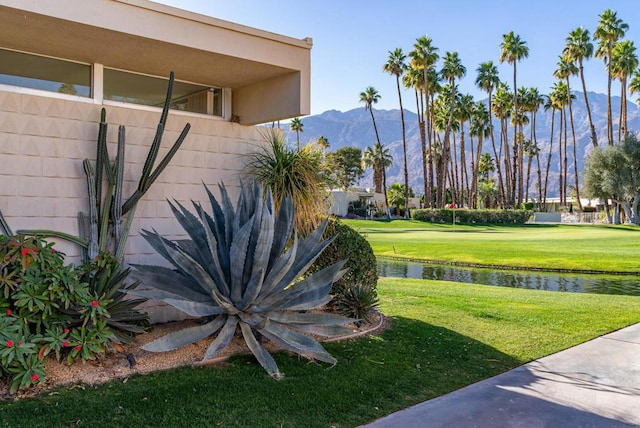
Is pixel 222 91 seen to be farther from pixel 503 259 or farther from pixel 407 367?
pixel 503 259

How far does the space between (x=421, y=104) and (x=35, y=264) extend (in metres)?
62.5

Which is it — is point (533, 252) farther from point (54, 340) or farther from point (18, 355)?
point (18, 355)

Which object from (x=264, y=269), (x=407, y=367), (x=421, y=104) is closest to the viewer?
(x=264, y=269)

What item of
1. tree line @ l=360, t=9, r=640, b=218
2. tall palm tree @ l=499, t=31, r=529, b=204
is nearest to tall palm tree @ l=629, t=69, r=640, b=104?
tree line @ l=360, t=9, r=640, b=218

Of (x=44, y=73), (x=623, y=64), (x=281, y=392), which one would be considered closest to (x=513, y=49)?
(x=623, y=64)

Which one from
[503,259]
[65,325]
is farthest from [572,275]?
[65,325]

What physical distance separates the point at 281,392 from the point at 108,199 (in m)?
3.51

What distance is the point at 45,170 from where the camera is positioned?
273 inches

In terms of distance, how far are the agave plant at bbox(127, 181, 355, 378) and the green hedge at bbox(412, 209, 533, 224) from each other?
52.6 metres

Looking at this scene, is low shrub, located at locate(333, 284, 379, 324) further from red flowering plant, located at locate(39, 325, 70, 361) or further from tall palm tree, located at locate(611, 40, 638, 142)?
tall palm tree, located at locate(611, 40, 638, 142)

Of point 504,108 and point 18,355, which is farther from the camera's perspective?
point 504,108

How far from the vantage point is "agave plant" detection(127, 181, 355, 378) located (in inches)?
226

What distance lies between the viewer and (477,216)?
2297 inches

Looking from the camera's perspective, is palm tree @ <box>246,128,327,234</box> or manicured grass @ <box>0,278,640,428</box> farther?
palm tree @ <box>246,128,327,234</box>
